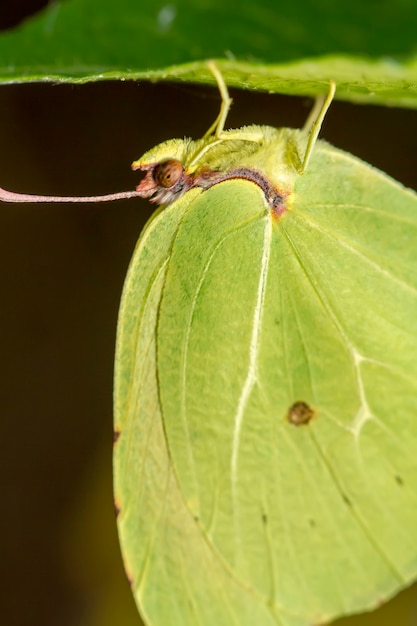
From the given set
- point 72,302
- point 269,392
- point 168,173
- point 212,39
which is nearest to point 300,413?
point 269,392

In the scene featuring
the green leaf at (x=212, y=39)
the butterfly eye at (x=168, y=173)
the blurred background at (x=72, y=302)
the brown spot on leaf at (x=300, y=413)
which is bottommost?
the brown spot on leaf at (x=300, y=413)

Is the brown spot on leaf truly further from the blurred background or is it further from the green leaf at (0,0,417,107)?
the blurred background

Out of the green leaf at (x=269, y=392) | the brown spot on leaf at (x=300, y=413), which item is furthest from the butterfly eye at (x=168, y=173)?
the brown spot on leaf at (x=300, y=413)

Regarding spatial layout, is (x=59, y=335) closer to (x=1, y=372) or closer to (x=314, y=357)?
(x=1, y=372)

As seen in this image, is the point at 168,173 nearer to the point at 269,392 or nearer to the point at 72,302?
the point at 269,392

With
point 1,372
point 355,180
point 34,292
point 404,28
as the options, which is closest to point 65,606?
point 1,372

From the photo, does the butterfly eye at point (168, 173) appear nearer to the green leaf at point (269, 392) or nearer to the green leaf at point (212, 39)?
the green leaf at point (269, 392)
